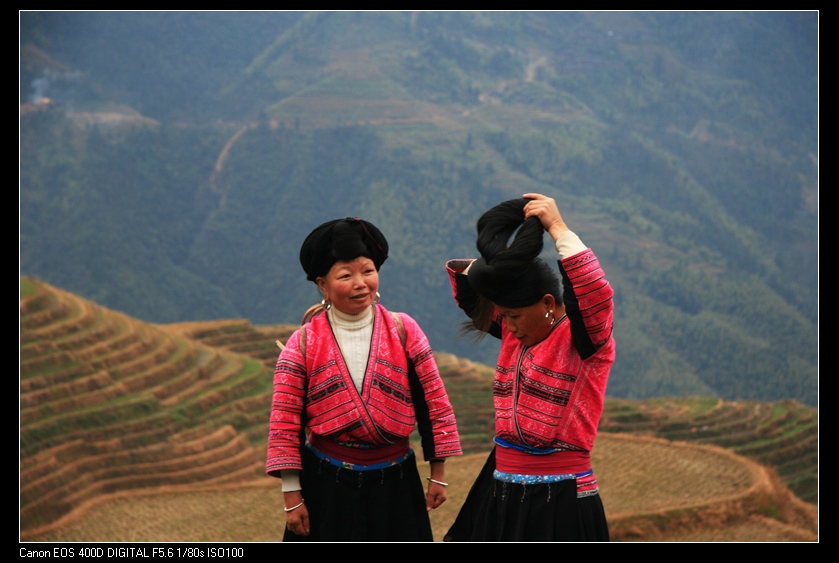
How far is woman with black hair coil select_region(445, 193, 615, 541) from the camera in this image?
2.62 metres

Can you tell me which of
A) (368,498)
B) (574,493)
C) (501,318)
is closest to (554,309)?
(501,318)

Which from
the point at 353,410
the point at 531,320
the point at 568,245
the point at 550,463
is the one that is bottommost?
the point at 550,463

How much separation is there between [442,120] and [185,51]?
5.71 meters

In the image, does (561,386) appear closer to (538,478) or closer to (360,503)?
(538,478)

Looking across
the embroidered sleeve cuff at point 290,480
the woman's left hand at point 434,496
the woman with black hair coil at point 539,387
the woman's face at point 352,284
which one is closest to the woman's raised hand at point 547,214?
the woman with black hair coil at point 539,387

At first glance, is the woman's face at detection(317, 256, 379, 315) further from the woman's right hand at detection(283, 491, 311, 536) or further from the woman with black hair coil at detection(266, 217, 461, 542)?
the woman's right hand at detection(283, 491, 311, 536)

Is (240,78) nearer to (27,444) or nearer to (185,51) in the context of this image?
(185,51)

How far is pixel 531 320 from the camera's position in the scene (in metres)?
2.73

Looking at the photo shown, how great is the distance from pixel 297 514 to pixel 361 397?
43 centimetres

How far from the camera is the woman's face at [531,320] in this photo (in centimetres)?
271

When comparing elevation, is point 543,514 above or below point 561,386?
below

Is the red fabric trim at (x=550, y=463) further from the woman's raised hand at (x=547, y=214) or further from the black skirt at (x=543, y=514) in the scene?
the woman's raised hand at (x=547, y=214)

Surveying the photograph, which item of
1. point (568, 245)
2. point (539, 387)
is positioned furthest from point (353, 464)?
point (568, 245)

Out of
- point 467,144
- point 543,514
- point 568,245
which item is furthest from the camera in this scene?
point 467,144
